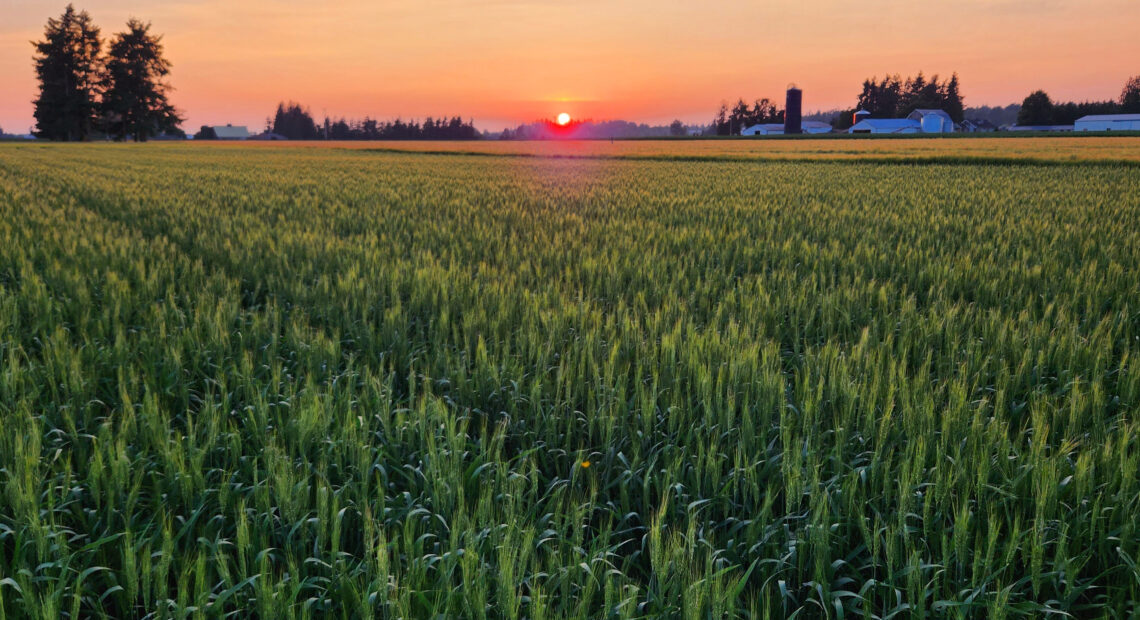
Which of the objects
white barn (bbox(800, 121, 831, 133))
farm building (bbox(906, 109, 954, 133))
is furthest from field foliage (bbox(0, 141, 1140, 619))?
white barn (bbox(800, 121, 831, 133))

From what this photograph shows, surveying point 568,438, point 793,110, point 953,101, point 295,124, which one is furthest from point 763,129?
point 568,438

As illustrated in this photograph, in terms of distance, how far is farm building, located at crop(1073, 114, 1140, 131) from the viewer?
3947 inches

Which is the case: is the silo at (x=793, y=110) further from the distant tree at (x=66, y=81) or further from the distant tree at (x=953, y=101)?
the distant tree at (x=66, y=81)

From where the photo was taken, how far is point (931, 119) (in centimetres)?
11188

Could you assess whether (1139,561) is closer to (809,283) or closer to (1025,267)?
(809,283)

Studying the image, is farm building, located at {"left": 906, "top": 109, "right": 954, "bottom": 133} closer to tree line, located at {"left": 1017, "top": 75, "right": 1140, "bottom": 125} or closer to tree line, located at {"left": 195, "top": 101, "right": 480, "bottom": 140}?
tree line, located at {"left": 1017, "top": 75, "right": 1140, "bottom": 125}

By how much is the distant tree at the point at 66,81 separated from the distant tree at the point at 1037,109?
120860mm

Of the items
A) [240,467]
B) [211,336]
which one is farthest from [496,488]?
[211,336]

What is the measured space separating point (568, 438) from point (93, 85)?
102m

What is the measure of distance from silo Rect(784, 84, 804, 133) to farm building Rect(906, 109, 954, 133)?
18790mm

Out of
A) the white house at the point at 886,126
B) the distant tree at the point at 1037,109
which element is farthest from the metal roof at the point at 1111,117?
the white house at the point at 886,126

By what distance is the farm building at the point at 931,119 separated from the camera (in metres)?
111

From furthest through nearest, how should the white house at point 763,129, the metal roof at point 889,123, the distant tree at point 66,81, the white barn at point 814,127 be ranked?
the white barn at point 814,127 < the white house at point 763,129 < the metal roof at point 889,123 < the distant tree at point 66,81

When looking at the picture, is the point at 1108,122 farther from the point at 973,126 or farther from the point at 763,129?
the point at 763,129
